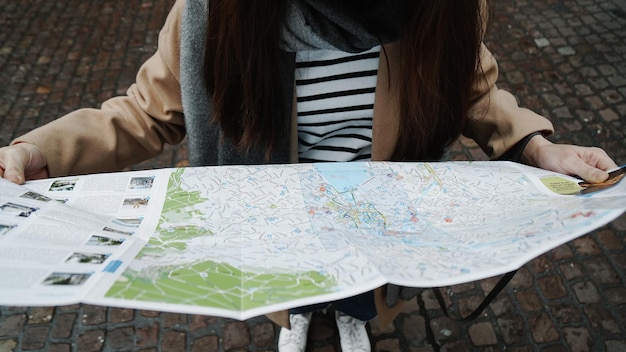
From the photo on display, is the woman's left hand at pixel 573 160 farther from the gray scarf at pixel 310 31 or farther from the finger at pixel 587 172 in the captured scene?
the gray scarf at pixel 310 31

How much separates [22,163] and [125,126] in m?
0.28

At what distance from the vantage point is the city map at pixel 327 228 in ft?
2.73

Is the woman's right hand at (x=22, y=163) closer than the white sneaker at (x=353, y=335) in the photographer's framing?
Yes

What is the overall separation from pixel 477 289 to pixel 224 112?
188 centimetres

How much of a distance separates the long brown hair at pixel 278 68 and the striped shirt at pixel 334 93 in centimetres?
8

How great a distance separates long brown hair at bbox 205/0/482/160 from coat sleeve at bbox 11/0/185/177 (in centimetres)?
14

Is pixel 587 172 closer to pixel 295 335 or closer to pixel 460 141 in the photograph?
pixel 295 335

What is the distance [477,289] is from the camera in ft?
8.75

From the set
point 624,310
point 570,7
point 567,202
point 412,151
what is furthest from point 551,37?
point 567,202

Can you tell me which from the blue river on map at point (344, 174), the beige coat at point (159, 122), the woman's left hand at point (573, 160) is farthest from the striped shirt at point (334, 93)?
the woman's left hand at point (573, 160)

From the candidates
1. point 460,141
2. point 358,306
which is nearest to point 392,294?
point 358,306

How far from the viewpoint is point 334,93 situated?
1.35 metres

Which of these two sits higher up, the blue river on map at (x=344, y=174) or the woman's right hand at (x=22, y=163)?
the woman's right hand at (x=22, y=163)

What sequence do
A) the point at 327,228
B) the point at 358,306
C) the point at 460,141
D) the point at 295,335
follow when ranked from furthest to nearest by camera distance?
the point at 460,141
the point at 295,335
the point at 358,306
the point at 327,228
